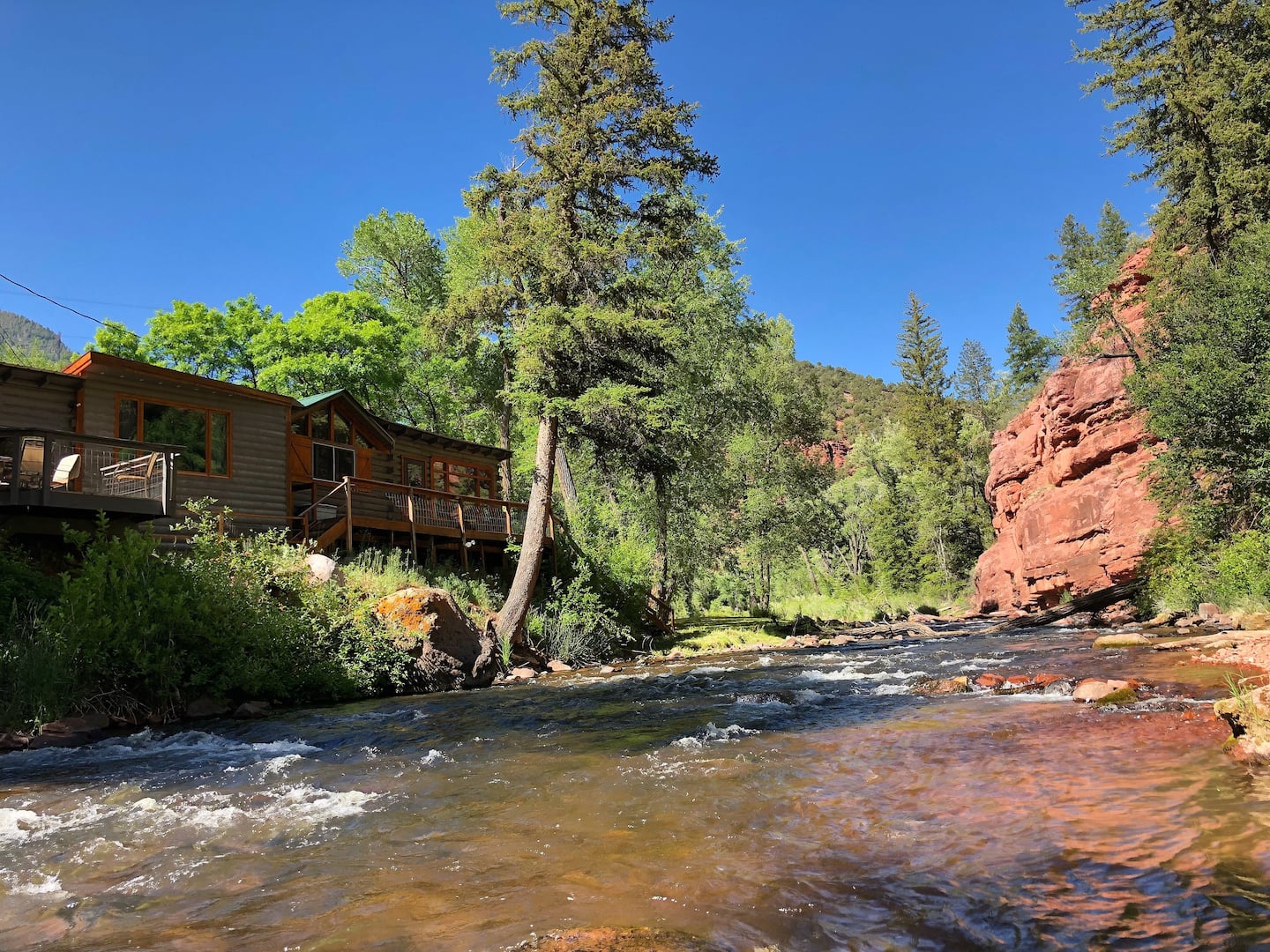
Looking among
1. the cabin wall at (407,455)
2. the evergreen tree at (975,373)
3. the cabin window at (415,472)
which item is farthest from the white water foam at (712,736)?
the evergreen tree at (975,373)

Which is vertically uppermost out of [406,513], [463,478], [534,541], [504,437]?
[504,437]

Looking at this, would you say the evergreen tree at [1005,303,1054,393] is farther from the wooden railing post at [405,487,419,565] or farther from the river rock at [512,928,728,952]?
the river rock at [512,928,728,952]

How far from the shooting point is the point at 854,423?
104 m

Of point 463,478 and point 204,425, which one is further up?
point 204,425

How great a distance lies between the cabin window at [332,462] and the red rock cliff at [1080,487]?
82.5 ft

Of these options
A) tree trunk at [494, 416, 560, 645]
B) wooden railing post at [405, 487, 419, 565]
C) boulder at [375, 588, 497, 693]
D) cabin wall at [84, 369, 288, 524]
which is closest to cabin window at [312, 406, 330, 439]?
cabin wall at [84, 369, 288, 524]

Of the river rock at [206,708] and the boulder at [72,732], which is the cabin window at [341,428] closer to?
the river rock at [206,708]

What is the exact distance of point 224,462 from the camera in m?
19.0

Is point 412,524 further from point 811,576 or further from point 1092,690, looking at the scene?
point 811,576

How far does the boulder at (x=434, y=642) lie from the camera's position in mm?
14156

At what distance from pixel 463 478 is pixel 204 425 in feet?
39.1

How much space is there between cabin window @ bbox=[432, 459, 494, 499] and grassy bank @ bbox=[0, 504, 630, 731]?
13.1 m

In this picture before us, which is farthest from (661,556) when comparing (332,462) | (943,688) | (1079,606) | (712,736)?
(712,736)

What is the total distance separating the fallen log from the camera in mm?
23156
